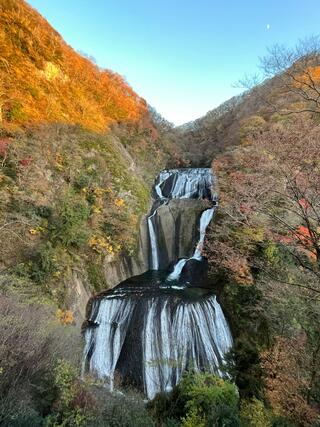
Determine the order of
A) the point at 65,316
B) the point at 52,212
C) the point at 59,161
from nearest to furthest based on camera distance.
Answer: the point at 65,316 < the point at 52,212 < the point at 59,161

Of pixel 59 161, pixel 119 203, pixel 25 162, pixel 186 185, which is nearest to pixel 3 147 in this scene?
pixel 25 162

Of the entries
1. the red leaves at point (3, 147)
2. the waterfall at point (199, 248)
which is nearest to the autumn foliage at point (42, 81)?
the red leaves at point (3, 147)

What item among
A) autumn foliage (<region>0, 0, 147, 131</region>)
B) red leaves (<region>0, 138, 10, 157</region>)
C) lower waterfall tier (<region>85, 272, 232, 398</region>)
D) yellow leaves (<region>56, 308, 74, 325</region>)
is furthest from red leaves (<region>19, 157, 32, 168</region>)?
lower waterfall tier (<region>85, 272, 232, 398</region>)

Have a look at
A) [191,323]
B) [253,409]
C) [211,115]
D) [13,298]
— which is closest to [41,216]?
[13,298]

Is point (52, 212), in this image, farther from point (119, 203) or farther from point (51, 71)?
point (51, 71)

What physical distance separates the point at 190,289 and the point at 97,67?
27073 mm

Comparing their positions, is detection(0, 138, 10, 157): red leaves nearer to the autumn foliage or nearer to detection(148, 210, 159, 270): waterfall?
the autumn foliage

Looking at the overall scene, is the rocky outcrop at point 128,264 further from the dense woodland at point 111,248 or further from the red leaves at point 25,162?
the red leaves at point 25,162

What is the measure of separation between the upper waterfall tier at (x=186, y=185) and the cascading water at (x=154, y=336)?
29.6ft

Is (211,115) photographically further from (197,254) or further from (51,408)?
(51,408)

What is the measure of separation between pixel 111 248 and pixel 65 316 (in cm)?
374

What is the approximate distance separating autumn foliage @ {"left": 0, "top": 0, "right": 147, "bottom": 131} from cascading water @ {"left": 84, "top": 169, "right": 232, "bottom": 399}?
975cm

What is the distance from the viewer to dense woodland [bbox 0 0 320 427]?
202 inches

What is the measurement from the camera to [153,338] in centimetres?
877
